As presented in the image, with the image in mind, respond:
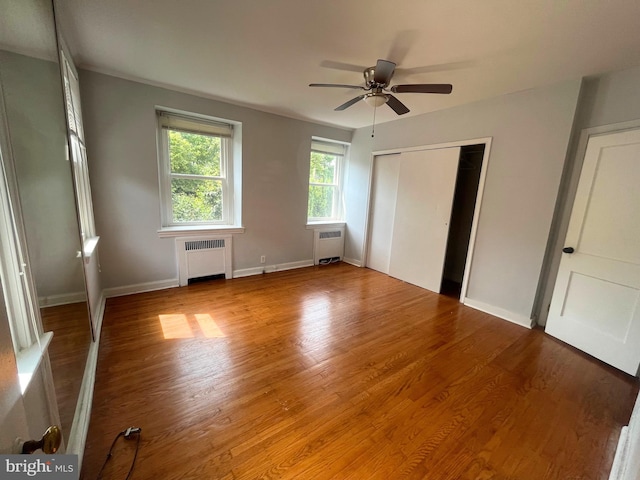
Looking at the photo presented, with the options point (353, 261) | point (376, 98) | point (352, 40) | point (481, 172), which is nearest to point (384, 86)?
point (376, 98)

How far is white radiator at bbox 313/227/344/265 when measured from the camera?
4.63 meters

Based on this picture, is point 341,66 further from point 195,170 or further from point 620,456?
point 620,456

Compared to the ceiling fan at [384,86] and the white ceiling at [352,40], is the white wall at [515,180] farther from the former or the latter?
the ceiling fan at [384,86]

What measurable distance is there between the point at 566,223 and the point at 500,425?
82.1 inches

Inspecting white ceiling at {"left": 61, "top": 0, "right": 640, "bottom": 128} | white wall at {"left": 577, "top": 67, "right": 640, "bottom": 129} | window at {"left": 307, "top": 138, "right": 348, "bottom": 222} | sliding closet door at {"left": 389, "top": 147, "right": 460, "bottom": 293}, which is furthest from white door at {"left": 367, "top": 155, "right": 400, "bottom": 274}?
white wall at {"left": 577, "top": 67, "right": 640, "bottom": 129}

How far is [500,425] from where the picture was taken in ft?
5.16

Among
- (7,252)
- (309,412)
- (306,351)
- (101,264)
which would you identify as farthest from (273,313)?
(7,252)

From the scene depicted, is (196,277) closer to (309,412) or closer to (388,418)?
(309,412)

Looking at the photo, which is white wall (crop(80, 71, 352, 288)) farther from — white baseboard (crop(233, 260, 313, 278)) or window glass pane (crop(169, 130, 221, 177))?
window glass pane (crop(169, 130, 221, 177))

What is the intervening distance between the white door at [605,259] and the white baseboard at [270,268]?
3309 mm

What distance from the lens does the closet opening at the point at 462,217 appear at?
3.82 m

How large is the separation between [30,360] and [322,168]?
14.0ft

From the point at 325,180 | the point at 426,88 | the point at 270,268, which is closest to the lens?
the point at 426,88

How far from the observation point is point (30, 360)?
0.83m
